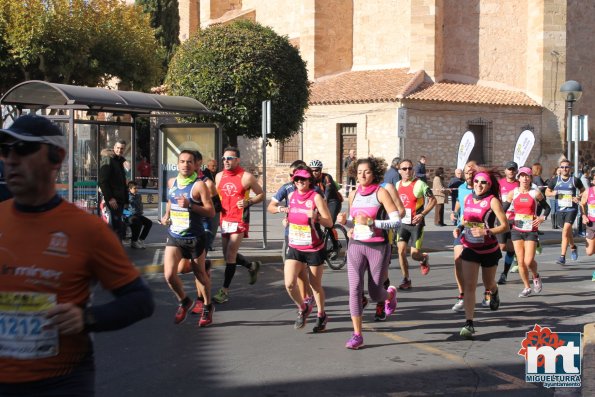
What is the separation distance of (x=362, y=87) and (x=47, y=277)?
3315 cm

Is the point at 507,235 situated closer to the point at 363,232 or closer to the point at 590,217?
the point at 590,217

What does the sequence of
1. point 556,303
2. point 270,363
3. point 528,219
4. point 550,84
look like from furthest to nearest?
point 550,84, point 528,219, point 556,303, point 270,363

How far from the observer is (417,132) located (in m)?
33.4

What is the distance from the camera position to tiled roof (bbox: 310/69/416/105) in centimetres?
3384

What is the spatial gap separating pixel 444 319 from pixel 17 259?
6927 mm

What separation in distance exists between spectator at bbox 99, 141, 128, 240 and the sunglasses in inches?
418

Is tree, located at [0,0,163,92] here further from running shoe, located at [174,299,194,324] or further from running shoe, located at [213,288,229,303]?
running shoe, located at [174,299,194,324]

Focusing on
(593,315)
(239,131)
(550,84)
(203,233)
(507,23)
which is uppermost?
(507,23)

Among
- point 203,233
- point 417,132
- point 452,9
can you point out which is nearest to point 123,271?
point 203,233

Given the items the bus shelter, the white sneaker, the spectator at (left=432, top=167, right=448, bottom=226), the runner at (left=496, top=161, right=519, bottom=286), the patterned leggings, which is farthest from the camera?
the spectator at (left=432, top=167, right=448, bottom=226)

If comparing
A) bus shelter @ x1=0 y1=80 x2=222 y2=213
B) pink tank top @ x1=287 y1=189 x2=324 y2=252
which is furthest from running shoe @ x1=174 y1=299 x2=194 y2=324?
bus shelter @ x1=0 y1=80 x2=222 y2=213

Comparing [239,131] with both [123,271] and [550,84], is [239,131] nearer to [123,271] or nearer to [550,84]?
[123,271]

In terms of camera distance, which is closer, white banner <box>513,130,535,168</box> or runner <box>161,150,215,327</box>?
runner <box>161,150,215,327</box>

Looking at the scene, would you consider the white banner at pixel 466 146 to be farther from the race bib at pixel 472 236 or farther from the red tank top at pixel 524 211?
the race bib at pixel 472 236
